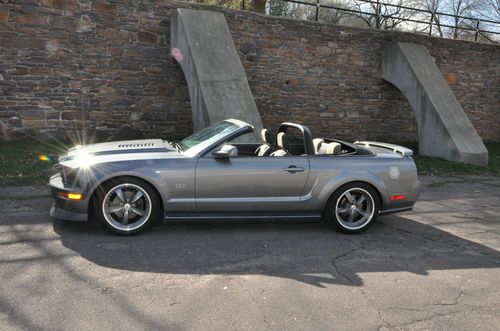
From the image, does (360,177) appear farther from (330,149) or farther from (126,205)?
(126,205)

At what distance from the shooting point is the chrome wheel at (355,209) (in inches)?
211

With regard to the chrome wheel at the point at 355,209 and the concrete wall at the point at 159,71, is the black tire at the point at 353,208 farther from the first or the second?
the concrete wall at the point at 159,71

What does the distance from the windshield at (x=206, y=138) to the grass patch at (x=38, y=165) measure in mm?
3103

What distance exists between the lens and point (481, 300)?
3.77 metres

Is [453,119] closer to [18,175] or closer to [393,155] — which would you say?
[393,155]

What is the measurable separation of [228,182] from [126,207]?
1.14 meters

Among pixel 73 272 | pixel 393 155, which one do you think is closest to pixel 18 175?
pixel 73 272

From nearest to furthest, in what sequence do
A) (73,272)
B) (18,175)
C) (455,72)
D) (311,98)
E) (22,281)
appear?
(22,281) → (73,272) → (18,175) → (311,98) → (455,72)

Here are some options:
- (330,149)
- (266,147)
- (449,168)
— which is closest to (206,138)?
(266,147)

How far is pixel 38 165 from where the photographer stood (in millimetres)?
8133

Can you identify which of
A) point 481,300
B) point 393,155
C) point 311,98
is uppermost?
point 311,98

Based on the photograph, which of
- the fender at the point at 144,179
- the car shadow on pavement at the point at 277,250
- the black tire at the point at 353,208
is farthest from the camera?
the black tire at the point at 353,208

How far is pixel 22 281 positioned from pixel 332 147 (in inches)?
145

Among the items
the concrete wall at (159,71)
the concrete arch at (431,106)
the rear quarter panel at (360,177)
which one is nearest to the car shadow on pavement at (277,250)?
the rear quarter panel at (360,177)
